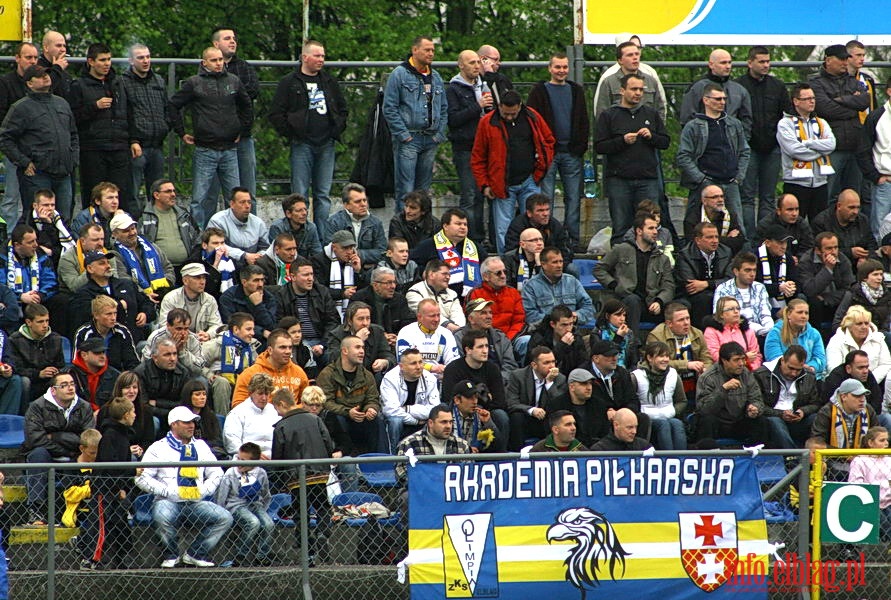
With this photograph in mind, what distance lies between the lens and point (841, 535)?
11.4 meters

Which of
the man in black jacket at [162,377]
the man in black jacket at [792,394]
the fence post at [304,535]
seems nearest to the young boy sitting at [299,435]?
the fence post at [304,535]

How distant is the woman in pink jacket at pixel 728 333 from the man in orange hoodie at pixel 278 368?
394cm

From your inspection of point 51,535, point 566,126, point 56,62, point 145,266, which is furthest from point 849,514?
point 56,62

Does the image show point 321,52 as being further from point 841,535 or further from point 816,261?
point 841,535

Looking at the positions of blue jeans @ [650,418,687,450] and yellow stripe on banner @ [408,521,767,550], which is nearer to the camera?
yellow stripe on banner @ [408,521,767,550]

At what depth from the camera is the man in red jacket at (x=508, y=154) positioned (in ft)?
55.2

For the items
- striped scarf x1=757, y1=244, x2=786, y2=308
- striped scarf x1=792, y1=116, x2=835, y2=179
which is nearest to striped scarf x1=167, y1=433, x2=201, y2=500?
striped scarf x1=757, y1=244, x2=786, y2=308

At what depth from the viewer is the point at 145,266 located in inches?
605

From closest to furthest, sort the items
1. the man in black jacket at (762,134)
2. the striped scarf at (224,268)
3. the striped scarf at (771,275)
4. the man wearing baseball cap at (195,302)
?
1. the man wearing baseball cap at (195,302)
2. the striped scarf at (224,268)
3. the striped scarf at (771,275)
4. the man in black jacket at (762,134)

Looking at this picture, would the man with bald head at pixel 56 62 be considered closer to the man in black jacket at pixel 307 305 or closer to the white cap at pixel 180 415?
the man in black jacket at pixel 307 305

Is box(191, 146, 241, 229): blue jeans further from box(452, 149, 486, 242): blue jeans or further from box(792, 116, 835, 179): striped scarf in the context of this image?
box(792, 116, 835, 179): striped scarf

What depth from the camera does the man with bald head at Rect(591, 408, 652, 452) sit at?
1276cm

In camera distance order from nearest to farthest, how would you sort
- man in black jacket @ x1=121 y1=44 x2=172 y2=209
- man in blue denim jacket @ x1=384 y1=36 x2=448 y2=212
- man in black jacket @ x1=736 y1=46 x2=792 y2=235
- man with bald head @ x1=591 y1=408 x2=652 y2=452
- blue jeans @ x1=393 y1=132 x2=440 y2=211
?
1. man with bald head @ x1=591 y1=408 x2=652 y2=452
2. man in black jacket @ x1=121 y1=44 x2=172 y2=209
3. man in blue denim jacket @ x1=384 y1=36 x2=448 y2=212
4. blue jeans @ x1=393 y1=132 x2=440 y2=211
5. man in black jacket @ x1=736 y1=46 x2=792 y2=235

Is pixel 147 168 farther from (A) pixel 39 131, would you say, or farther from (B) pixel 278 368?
(B) pixel 278 368
